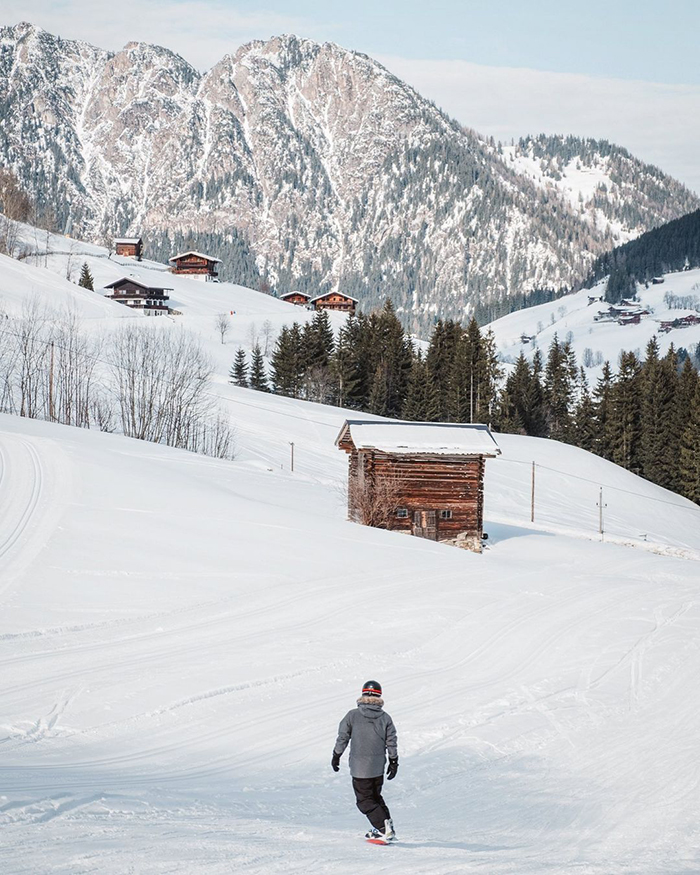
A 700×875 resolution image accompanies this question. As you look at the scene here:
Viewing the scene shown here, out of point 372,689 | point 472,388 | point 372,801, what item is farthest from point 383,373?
point 372,801

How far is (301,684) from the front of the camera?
16375 mm

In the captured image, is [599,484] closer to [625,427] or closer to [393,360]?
[625,427]

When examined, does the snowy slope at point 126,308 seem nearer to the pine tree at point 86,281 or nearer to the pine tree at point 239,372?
the pine tree at point 239,372

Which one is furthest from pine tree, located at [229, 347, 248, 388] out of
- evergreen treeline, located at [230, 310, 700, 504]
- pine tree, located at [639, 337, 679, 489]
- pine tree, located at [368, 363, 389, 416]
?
pine tree, located at [639, 337, 679, 489]

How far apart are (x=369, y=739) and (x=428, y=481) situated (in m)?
25.6

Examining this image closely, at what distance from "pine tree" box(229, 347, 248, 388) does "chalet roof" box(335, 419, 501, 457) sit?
48504mm

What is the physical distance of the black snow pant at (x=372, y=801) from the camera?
387 inches

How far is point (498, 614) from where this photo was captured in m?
22.5

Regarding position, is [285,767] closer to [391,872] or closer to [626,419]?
[391,872]

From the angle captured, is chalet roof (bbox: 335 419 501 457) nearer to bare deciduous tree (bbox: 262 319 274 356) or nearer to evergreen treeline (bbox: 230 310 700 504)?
evergreen treeline (bbox: 230 310 700 504)

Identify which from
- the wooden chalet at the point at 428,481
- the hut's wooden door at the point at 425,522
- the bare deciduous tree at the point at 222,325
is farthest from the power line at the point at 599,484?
the bare deciduous tree at the point at 222,325

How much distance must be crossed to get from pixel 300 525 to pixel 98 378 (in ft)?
132

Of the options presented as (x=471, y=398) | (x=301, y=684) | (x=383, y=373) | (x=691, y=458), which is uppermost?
(x=383, y=373)

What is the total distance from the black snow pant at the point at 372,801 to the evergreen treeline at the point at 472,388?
74041 mm
